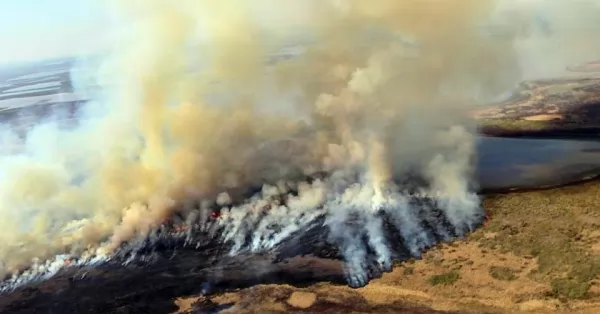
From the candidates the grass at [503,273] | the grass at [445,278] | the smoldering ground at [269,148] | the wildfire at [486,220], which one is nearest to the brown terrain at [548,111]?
the smoldering ground at [269,148]

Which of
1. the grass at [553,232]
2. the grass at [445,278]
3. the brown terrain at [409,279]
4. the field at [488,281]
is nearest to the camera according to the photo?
the field at [488,281]

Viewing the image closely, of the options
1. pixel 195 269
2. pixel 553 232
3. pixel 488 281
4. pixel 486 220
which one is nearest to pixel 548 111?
pixel 486 220

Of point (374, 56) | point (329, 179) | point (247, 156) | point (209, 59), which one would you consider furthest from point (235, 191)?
point (374, 56)


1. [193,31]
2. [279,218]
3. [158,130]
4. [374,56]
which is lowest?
[279,218]

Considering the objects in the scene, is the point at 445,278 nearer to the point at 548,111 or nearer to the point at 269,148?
the point at 269,148

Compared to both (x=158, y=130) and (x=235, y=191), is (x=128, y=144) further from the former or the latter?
(x=235, y=191)

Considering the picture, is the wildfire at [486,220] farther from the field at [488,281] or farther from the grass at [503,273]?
the grass at [503,273]
